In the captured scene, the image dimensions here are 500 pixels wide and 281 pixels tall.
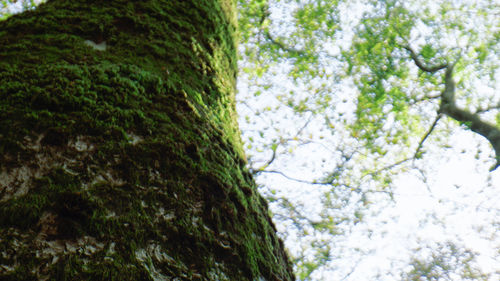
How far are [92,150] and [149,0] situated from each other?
1479mm

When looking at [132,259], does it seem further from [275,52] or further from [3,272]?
[275,52]

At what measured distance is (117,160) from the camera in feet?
4.14

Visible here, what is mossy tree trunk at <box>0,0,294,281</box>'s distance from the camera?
1.00m

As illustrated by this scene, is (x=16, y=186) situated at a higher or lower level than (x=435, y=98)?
lower

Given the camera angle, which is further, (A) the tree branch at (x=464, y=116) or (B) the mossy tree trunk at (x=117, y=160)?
(A) the tree branch at (x=464, y=116)

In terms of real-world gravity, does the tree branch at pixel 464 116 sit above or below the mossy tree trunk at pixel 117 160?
above

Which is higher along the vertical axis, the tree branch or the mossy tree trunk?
the tree branch

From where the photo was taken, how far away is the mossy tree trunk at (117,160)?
1.00 m

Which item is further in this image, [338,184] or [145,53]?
[338,184]

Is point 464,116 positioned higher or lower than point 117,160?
higher

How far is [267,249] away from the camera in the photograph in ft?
5.33

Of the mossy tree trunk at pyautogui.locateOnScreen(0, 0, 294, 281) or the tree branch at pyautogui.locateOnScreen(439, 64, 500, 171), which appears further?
the tree branch at pyautogui.locateOnScreen(439, 64, 500, 171)

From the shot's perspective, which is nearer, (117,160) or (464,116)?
(117,160)

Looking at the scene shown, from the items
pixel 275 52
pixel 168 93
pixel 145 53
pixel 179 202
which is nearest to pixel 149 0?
pixel 145 53
